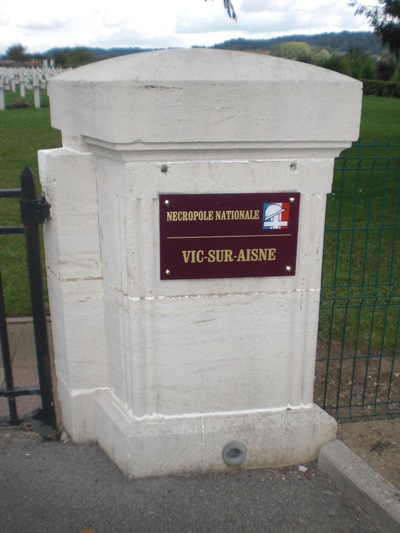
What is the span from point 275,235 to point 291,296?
356mm

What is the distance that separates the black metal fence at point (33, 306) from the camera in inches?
126

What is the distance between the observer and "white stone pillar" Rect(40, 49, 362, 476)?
2764 mm

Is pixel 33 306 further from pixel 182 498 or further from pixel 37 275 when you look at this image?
pixel 182 498

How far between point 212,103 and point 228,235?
0.65m

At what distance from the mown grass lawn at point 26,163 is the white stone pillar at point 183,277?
60 centimetres

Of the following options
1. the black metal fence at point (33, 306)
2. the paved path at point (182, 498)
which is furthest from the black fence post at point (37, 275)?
the paved path at point (182, 498)

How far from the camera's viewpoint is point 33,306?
3379 mm

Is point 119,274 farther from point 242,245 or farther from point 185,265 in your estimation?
point 242,245

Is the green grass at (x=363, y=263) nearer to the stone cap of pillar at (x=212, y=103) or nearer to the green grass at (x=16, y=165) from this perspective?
the stone cap of pillar at (x=212, y=103)

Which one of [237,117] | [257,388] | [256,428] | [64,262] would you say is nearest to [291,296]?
[257,388]

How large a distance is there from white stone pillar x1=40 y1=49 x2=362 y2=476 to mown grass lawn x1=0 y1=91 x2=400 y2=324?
60 centimetres

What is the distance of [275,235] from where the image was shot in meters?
3.06

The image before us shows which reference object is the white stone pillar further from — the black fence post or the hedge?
the hedge

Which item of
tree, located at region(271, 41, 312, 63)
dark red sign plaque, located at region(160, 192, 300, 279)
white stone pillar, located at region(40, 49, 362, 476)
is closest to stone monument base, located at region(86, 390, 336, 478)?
white stone pillar, located at region(40, 49, 362, 476)
